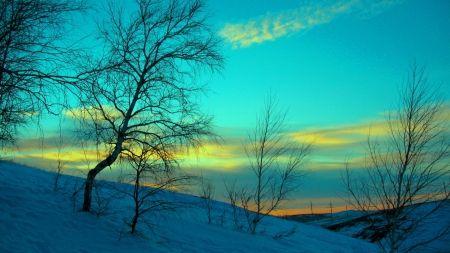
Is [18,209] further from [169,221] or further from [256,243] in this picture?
[256,243]

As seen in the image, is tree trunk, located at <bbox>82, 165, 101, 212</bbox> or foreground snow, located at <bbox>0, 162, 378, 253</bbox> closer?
A: foreground snow, located at <bbox>0, 162, 378, 253</bbox>

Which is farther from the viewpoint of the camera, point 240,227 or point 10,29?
point 240,227

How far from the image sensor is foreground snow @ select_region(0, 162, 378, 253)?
829 cm

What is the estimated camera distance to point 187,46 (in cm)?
1141

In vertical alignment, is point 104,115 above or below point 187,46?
below

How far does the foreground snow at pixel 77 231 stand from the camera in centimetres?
829

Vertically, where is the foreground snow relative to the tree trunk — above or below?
below

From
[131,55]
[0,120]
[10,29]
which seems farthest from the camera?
[131,55]

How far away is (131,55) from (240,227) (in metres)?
9.51

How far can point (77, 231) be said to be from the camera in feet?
30.7

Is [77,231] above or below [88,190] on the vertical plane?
below

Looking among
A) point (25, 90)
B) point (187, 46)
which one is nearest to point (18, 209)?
point (25, 90)

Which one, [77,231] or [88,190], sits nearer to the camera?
[77,231]

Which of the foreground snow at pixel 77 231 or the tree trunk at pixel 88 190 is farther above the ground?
the tree trunk at pixel 88 190
